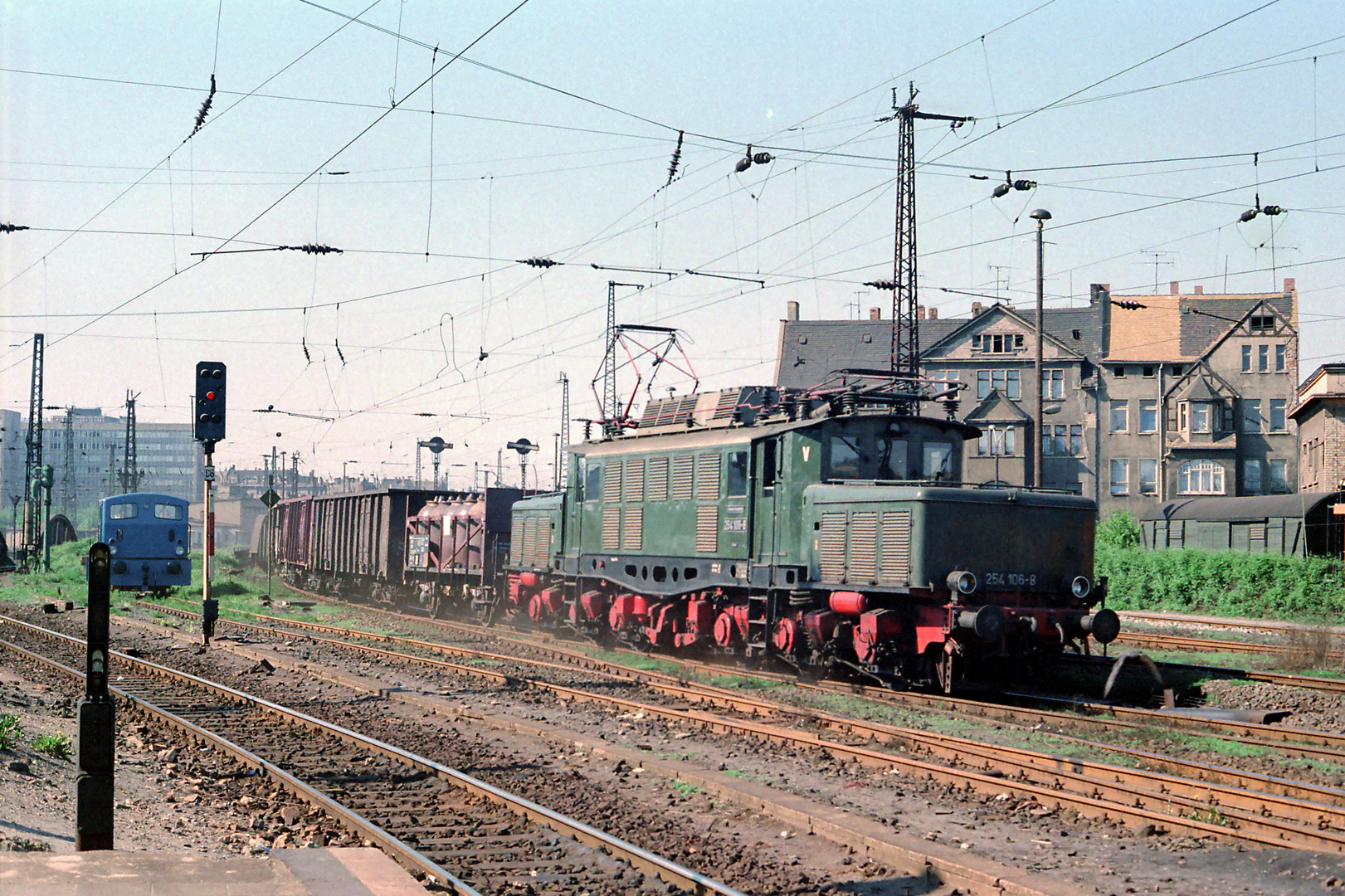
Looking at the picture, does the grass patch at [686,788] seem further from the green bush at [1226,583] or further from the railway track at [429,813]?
the green bush at [1226,583]

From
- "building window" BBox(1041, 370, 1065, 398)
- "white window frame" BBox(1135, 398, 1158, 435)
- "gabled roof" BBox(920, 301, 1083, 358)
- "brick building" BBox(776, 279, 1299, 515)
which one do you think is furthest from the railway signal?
"white window frame" BBox(1135, 398, 1158, 435)

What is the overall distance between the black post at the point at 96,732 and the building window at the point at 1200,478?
59.6 m

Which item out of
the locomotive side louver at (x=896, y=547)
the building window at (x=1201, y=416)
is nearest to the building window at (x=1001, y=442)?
the building window at (x=1201, y=416)

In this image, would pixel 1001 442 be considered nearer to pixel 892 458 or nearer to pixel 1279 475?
pixel 1279 475

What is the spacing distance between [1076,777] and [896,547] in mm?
5597

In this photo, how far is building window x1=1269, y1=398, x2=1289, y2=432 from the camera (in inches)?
2394

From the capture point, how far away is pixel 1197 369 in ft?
201

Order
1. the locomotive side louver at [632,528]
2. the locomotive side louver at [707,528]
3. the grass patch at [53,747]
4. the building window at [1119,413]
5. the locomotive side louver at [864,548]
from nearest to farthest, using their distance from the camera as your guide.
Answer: the grass patch at [53,747] → the locomotive side louver at [864,548] → the locomotive side louver at [707,528] → the locomotive side louver at [632,528] → the building window at [1119,413]

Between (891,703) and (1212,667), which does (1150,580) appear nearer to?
(1212,667)

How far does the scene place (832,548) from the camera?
17344 millimetres

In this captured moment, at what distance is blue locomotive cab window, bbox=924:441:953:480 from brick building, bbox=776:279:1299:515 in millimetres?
41563

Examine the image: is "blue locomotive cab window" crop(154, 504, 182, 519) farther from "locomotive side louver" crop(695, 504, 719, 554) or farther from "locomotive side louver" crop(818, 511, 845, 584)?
"locomotive side louver" crop(818, 511, 845, 584)

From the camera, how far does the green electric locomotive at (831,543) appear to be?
16.0m

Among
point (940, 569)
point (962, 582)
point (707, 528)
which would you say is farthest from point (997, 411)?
point (962, 582)
